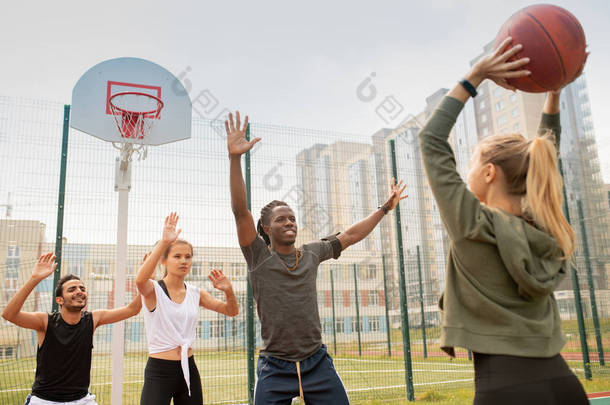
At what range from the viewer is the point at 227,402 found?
6.19m

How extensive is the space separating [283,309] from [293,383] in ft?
1.33

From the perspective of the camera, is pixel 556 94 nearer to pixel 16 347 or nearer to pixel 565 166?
pixel 16 347

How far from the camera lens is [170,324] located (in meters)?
3.81

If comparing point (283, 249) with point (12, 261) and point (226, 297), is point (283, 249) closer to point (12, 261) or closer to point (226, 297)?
point (226, 297)

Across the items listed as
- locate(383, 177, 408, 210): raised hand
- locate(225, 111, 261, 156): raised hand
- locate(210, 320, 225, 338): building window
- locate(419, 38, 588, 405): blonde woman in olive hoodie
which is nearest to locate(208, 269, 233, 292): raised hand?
locate(383, 177, 408, 210): raised hand

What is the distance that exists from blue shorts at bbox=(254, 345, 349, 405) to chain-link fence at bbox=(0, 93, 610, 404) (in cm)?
289

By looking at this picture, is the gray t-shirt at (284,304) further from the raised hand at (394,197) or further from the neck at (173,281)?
the neck at (173,281)

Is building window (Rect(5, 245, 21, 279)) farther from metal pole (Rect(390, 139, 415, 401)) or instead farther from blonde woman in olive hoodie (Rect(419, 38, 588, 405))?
blonde woman in olive hoodie (Rect(419, 38, 588, 405))

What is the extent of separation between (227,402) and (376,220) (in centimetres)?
374

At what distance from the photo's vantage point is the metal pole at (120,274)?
5227 millimetres

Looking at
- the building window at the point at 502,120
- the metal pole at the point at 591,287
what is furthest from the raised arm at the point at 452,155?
the building window at the point at 502,120

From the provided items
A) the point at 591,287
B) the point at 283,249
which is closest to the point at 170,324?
the point at 283,249

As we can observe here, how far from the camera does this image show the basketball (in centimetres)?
200

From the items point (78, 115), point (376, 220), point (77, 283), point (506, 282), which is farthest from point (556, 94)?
point (78, 115)
